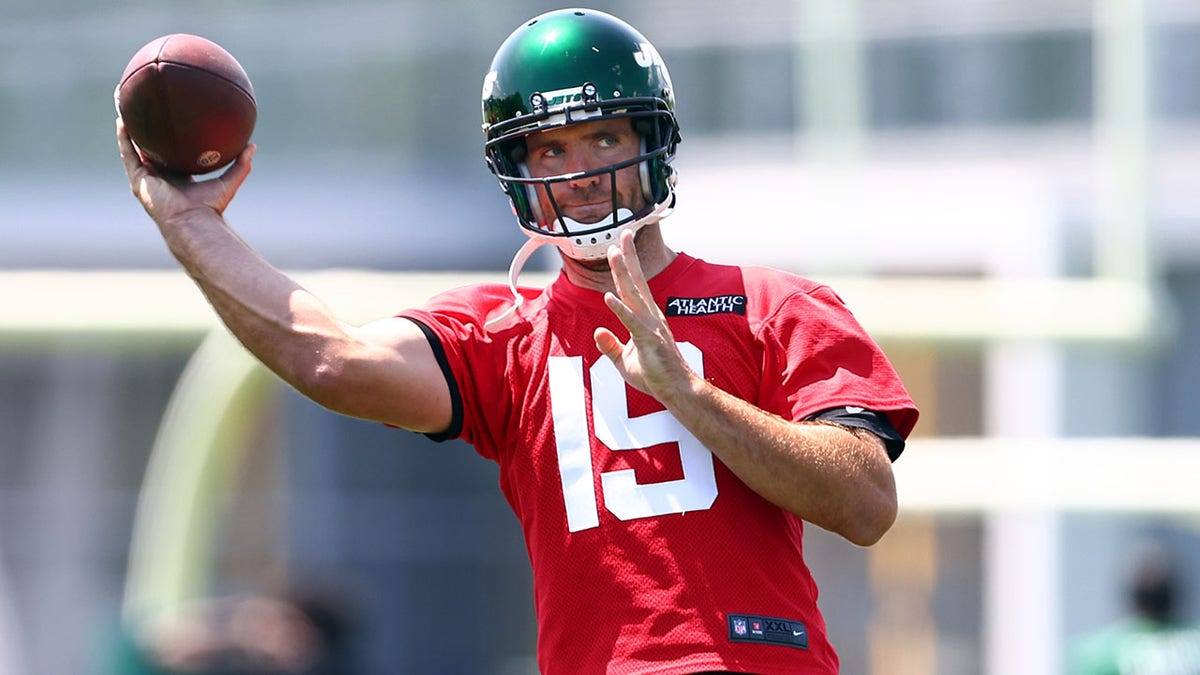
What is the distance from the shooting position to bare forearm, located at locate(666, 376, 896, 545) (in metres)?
2.77

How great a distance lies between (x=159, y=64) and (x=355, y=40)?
17.8 ft

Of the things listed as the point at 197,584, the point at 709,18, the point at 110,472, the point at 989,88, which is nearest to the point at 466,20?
the point at 709,18

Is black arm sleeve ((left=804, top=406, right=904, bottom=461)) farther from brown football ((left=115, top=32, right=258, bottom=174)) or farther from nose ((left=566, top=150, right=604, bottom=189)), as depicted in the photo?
brown football ((left=115, top=32, right=258, bottom=174))

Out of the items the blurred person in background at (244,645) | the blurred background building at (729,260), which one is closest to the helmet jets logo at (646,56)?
the blurred person in background at (244,645)

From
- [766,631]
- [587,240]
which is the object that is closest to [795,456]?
[766,631]

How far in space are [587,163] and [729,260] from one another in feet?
18.5

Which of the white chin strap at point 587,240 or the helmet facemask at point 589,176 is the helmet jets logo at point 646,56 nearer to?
the helmet facemask at point 589,176

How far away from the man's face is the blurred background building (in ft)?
8.49

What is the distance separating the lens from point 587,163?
304cm

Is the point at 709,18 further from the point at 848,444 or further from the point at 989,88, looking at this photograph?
the point at 848,444

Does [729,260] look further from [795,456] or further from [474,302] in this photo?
[795,456]

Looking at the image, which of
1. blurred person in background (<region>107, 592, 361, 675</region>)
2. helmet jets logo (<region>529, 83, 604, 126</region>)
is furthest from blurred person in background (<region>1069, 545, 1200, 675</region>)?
helmet jets logo (<region>529, 83, 604, 126</region>)

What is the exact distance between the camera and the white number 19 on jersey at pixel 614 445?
114 inches

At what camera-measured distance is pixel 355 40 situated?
838 cm
